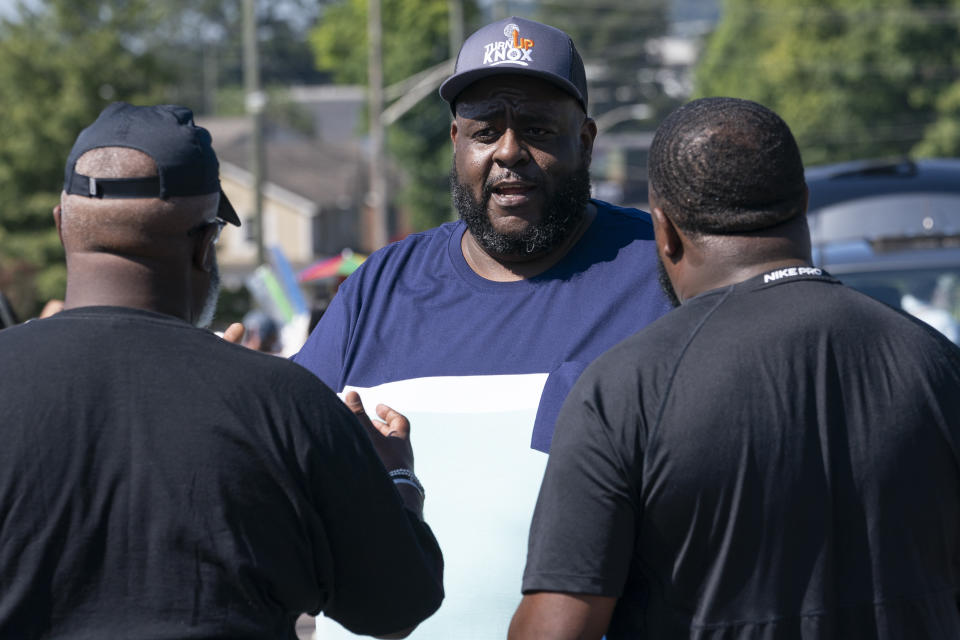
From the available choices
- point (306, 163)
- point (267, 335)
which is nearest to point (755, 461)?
point (267, 335)

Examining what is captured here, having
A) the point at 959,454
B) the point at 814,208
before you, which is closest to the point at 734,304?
the point at 959,454

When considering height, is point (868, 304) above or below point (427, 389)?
above

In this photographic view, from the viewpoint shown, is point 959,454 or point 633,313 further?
point 633,313

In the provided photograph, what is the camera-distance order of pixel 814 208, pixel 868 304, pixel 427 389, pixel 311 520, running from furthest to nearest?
pixel 814 208
pixel 427 389
pixel 868 304
pixel 311 520

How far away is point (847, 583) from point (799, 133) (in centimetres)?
4810

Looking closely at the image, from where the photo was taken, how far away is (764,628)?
2211 mm

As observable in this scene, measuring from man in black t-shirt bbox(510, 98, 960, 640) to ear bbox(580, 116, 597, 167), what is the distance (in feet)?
3.32

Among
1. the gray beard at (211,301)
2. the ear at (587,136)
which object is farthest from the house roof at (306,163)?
the gray beard at (211,301)

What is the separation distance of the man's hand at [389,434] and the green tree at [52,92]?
23.7m

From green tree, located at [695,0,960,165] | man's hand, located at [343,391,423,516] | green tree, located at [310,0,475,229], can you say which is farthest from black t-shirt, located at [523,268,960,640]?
green tree, located at [695,0,960,165]

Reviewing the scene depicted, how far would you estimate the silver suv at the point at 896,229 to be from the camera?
6.59m

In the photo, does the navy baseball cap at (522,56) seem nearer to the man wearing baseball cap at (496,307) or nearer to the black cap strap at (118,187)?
the man wearing baseball cap at (496,307)

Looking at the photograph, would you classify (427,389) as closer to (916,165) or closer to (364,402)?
(364,402)

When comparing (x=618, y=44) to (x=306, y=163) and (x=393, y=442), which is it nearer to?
(x=306, y=163)
